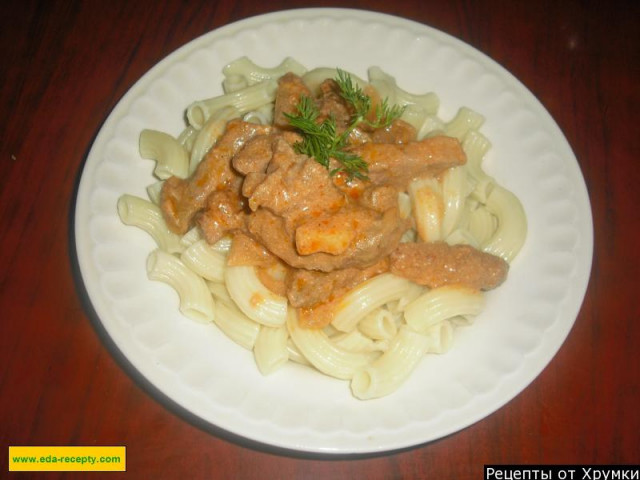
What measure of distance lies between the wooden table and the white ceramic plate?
564 millimetres

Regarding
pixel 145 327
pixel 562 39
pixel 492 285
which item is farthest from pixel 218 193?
pixel 562 39

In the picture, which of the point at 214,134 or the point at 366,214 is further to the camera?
the point at 214,134

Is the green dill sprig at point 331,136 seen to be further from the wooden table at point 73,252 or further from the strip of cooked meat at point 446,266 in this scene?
the wooden table at point 73,252

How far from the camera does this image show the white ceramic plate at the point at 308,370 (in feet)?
7.32

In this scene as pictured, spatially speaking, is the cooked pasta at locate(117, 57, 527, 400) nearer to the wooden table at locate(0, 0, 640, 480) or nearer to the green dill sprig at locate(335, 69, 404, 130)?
the green dill sprig at locate(335, 69, 404, 130)

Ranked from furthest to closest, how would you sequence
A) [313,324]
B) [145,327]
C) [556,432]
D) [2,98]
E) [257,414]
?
[2,98]
[556,432]
[313,324]
[145,327]
[257,414]

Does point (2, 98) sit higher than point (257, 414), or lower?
higher

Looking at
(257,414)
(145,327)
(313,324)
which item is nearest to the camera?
(257,414)

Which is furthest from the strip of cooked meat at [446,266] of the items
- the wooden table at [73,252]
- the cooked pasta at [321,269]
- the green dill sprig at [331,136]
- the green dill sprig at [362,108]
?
the wooden table at [73,252]

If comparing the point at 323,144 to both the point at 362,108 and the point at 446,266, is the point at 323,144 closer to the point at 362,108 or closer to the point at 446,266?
the point at 362,108

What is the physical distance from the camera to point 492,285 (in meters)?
2.63

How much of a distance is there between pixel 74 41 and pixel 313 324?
2.89 meters

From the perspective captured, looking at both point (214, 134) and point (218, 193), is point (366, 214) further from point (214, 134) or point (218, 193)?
point (214, 134)

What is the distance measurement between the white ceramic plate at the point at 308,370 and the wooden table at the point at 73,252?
0.56m
